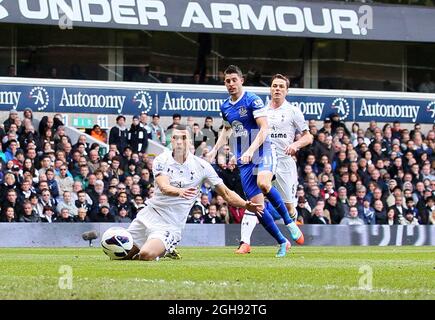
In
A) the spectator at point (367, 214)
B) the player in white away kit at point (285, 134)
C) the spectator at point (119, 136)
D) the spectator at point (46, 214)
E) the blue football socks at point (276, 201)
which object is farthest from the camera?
the spectator at point (367, 214)

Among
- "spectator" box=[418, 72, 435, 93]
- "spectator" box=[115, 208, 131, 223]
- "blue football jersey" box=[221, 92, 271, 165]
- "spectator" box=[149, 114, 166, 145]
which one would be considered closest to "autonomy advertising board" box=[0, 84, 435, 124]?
"spectator" box=[418, 72, 435, 93]

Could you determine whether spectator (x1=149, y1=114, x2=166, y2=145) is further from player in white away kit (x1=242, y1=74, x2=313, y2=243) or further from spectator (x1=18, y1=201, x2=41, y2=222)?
player in white away kit (x1=242, y1=74, x2=313, y2=243)

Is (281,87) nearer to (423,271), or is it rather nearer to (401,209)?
(423,271)

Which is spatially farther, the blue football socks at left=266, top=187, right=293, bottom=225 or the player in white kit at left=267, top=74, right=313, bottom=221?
the player in white kit at left=267, top=74, right=313, bottom=221

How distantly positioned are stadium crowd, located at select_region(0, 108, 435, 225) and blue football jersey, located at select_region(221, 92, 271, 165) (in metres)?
7.42

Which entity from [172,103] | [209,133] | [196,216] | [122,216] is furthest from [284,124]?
[172,103]

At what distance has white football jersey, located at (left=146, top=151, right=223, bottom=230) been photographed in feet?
44.9

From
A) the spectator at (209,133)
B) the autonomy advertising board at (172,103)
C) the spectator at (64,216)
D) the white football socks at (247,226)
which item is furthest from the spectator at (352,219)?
the white football socks at (247,226)

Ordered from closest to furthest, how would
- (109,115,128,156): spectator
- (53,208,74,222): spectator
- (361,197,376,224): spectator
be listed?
(53,208,74,222): spectator, (109,115,128,156): spectator, (361,197,376,224): spectator

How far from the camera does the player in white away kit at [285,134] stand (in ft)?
58.5

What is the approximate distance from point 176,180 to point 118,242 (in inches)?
42.0

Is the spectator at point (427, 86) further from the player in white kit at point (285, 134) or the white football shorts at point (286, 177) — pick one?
the white football shorts at point (286, 177)
